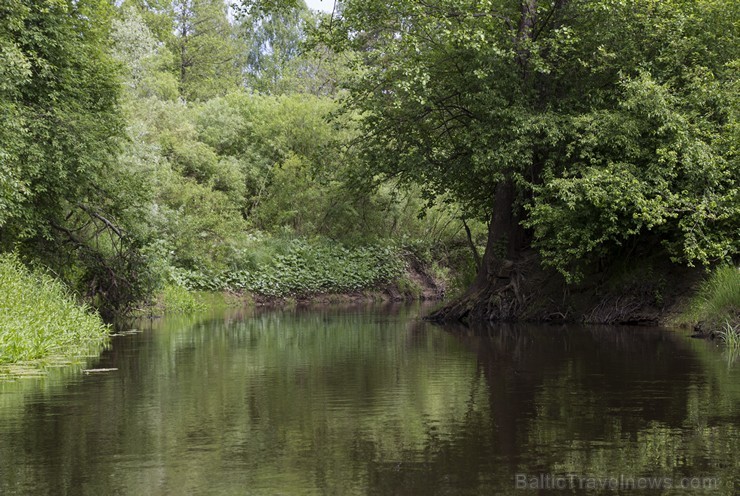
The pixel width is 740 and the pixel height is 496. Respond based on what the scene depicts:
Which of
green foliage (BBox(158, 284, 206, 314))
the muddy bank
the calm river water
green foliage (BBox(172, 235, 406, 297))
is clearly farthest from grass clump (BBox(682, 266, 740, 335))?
green foliage (BBox(172, 235, 406, 297))

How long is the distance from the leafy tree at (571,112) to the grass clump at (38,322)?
347 inches

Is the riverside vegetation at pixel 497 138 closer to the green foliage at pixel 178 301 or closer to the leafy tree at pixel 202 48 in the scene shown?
the green foliage at pixel 178 301

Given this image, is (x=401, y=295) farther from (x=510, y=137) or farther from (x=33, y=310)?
(x=33, y=310)

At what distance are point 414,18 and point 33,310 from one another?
11219 mm

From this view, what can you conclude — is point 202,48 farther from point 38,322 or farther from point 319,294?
point 38,322

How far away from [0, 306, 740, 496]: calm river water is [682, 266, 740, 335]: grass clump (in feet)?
6.17

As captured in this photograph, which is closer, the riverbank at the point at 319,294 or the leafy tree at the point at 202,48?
the riverbank at the point at 319,294

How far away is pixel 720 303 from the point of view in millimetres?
18281

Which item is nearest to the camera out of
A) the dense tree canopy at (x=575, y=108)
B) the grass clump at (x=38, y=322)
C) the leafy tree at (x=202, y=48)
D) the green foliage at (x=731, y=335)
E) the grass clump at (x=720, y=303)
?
the grass clump at (x=38, y=322)

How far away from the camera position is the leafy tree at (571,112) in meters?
20.0

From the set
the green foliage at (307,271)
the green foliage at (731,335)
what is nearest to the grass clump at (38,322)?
the green foliage at (731,335)

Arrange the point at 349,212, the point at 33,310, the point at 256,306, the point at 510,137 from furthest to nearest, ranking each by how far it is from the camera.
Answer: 1. the point at 349,212
2. the point at 256,306
3. the point at 510,137
4. the point at 33,310

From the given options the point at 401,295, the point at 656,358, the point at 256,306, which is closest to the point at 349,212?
the point at 401,295

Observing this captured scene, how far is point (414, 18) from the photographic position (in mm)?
22172
